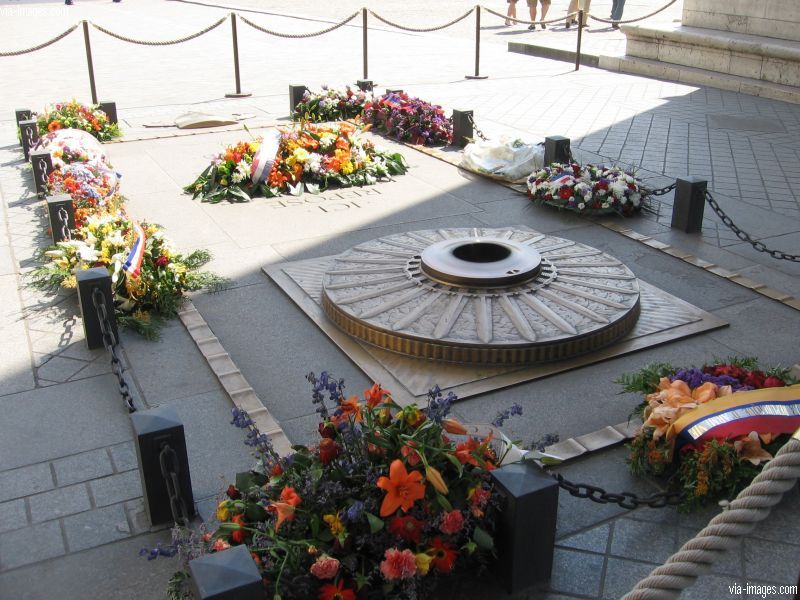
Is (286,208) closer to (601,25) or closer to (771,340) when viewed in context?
(771,340)

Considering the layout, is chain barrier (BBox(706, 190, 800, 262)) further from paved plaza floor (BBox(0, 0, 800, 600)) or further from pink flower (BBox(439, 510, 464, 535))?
pink flower (BBox(439, 510, 464, 535))

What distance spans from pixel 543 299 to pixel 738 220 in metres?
2.75

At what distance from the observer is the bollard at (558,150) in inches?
297

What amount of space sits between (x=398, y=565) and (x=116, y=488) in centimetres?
149

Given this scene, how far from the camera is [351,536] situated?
8.74 ft

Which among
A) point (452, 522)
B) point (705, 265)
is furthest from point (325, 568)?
point (705, 265)

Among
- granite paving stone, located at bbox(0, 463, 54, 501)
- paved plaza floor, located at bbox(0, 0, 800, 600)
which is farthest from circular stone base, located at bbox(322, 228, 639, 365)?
granite paving stone, located at bbox(0, 463, 54, 501)

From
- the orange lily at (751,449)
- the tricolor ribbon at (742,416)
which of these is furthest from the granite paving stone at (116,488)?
the orange lily at (751,449)

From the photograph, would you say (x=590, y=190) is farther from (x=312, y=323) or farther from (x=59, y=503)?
(x=59, y=503)

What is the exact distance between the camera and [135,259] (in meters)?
5.00

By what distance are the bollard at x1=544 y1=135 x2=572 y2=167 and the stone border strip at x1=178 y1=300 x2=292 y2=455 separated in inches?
150

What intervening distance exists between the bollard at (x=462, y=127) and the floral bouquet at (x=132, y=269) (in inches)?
168

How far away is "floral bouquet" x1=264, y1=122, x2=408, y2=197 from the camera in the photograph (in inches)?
296

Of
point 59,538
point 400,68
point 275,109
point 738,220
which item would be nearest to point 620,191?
point 738,220
